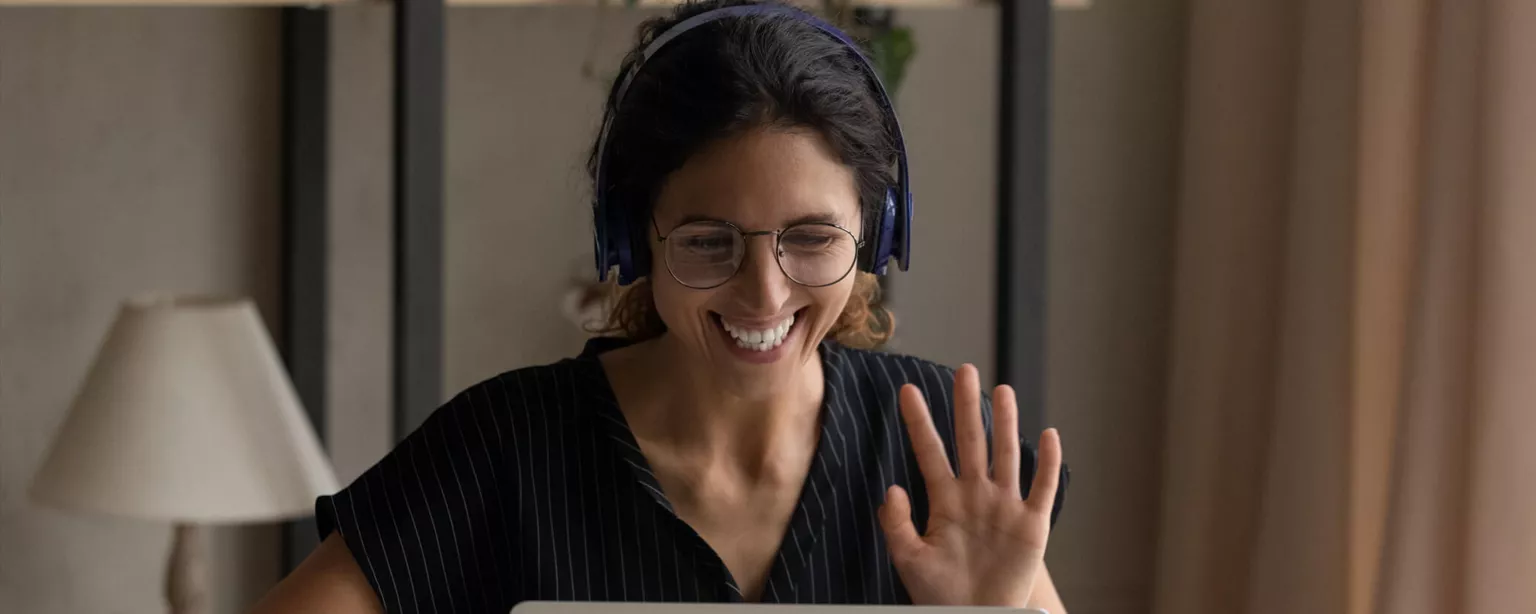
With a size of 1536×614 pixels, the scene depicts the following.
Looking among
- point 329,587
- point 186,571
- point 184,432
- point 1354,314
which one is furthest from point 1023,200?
point 186,571

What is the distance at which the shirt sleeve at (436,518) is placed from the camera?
1190 millimetres

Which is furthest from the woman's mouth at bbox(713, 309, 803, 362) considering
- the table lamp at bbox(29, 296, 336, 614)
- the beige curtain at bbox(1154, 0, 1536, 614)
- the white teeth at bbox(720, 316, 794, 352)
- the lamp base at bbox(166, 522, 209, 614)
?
the lamp base at bbox(166, 522, 209, 614)

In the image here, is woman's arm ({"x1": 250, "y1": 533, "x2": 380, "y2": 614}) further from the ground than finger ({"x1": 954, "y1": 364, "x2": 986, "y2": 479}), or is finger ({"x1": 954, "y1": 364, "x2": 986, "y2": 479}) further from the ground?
finger ({"x1": 954, "y1": 364, "x2": 986, "y2": 479})

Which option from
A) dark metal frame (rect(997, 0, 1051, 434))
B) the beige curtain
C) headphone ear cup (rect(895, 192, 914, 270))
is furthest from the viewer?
dark metal frame (rect(997, 0, 1051, 434))

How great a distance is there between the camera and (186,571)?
2125 mm

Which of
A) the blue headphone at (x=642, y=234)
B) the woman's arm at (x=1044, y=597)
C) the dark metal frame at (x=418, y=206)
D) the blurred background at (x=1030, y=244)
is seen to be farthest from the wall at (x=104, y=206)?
the woman's arm at (x=1044, y=597)

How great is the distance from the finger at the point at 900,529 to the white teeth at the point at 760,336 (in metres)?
0.15

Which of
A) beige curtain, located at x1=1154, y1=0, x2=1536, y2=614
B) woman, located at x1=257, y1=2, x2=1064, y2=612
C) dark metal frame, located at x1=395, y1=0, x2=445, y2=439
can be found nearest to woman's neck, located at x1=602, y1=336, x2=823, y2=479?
woman, located at x1=257, y1=2, x2=1064, y2=612

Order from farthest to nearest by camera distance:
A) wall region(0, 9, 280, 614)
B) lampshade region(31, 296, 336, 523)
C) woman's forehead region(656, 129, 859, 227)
→ 1. wall region(0, 9, 280, 614)
2. lampshade region(31, 296, 336, 523)
3. woman's forehead region(656, 129, 859, 227)

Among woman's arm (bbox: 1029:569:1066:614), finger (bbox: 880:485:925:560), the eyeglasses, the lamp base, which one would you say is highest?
the eyeglasses

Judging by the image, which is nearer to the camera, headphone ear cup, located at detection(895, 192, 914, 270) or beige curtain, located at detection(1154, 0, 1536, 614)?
headphone ear cup, located at detection(895, 192, 914, 270)

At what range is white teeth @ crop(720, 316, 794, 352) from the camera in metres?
1.15

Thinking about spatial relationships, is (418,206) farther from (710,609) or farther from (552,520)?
(710,609)

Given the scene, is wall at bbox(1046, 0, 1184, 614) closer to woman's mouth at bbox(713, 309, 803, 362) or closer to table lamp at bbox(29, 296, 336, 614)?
table lamp at bbox(29, 296, 336, 614)
